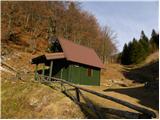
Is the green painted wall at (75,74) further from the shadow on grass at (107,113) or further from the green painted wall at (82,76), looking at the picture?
the shadow on grass at (107,113)

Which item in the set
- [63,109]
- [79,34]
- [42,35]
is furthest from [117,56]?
[63,109]

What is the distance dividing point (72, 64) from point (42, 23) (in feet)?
71.0

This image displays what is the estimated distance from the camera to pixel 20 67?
41250 mm

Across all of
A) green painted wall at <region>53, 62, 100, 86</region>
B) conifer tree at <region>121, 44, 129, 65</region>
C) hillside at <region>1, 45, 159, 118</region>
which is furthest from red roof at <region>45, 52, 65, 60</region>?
conifer tree at <region>121, 44, 129, 65</region>

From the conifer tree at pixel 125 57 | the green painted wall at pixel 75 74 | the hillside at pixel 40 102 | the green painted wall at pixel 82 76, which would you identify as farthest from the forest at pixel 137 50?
the hillside at pixel 40 102

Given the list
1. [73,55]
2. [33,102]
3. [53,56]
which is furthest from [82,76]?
[33,102]

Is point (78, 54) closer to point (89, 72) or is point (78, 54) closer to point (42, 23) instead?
point (89, 72)

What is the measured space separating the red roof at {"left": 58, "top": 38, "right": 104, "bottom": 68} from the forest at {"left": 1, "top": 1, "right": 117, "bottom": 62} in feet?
45.9

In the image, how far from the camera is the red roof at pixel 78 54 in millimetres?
34875

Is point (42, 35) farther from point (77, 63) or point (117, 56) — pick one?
point (117, 56)

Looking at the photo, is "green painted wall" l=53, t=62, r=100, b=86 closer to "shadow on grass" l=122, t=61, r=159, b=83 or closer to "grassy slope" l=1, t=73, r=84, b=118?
"grassy slope" l=1, t=73, r=84, b=118

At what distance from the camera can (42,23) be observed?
5444 cm

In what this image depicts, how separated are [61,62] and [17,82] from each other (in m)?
9.78

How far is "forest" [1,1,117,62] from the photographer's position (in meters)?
50.9
